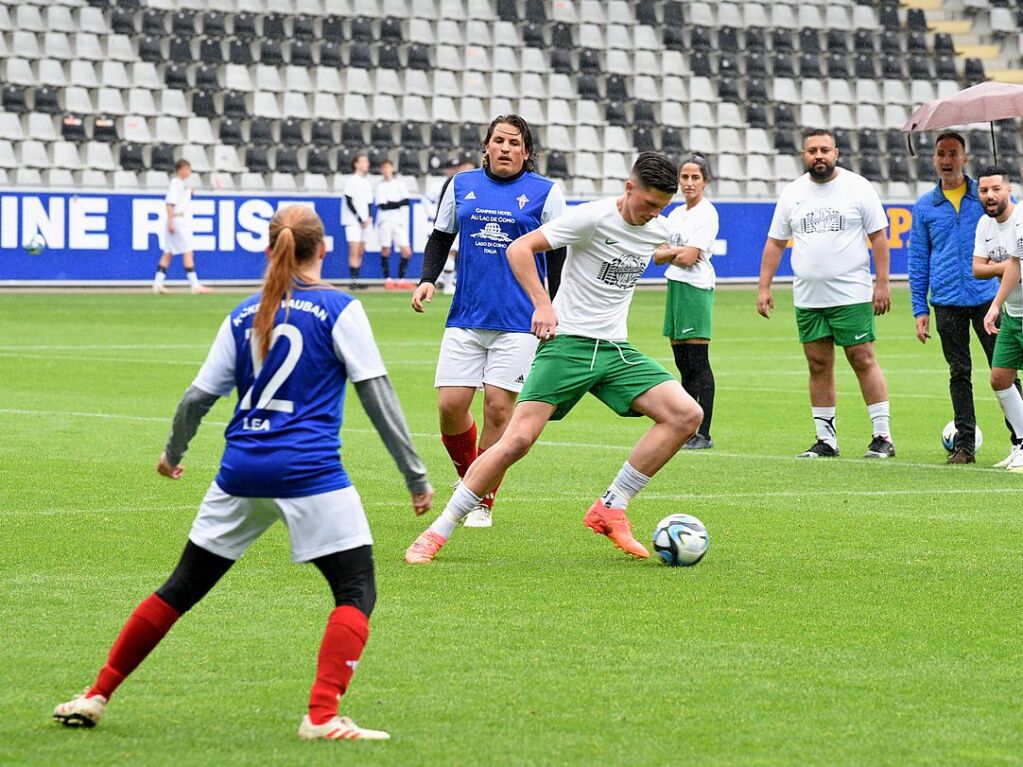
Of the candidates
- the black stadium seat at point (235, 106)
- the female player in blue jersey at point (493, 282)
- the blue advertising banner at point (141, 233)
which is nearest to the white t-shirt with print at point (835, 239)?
the female player in blue jersey at point (493, 282)

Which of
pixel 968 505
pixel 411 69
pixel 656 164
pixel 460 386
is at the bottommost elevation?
pixel 968 505

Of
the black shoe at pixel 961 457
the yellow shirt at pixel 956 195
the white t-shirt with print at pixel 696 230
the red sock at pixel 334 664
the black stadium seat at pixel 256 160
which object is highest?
the black stadium seat at pixel 256 160

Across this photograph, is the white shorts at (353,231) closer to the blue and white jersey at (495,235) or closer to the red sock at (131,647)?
the blue and white jersey at (495,235)

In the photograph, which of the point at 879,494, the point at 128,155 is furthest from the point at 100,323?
the point at 879,494

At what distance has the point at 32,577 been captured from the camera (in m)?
7.89

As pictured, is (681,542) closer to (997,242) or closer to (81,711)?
(81,711)

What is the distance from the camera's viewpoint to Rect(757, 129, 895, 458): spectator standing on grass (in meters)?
12.8

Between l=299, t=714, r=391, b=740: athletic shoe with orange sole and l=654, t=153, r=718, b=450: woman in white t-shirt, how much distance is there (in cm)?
832

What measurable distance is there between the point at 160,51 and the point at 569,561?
28443mm

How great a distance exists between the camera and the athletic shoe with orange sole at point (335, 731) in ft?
17.2

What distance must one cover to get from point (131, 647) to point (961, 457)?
840 centimetres

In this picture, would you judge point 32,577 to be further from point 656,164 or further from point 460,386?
point 656,164

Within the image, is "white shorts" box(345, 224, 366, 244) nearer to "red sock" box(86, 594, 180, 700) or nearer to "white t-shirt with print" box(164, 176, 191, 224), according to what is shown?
"white t-shirt with print" box(164, 176, 191, 224)

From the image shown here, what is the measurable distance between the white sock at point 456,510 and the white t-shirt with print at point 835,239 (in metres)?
4.94
